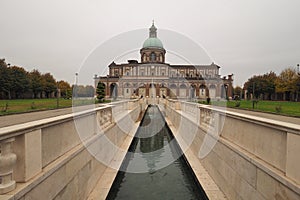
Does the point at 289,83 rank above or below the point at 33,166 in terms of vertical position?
above

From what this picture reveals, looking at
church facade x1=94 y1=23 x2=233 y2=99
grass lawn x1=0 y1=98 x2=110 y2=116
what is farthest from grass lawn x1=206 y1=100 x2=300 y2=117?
church facade x1=94 y1=23 x2=233 y2=99

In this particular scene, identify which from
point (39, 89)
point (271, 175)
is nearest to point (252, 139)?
point (271, 175)

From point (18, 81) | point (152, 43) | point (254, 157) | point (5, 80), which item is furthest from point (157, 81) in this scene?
point (254, 157)

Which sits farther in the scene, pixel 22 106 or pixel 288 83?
pixel 288 83

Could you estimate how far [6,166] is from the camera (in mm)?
2396

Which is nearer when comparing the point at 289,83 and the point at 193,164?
the point at 193,164

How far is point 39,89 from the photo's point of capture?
199 feet

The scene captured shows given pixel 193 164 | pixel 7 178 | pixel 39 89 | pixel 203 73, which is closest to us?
pixel 7 178

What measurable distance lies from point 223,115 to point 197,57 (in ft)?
26.6

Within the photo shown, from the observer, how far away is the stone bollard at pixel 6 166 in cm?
235

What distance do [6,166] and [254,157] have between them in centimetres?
341

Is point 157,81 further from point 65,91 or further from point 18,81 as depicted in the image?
point 18,81

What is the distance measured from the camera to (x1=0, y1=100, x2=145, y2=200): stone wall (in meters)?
2.43

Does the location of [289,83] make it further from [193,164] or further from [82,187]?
[82,187]
